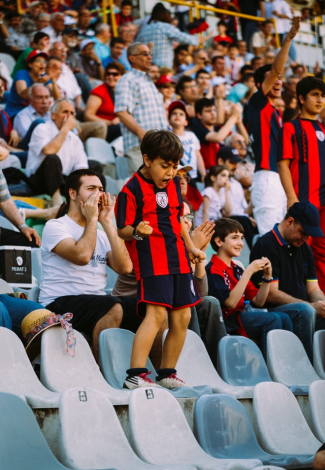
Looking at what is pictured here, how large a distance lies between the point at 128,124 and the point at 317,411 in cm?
417

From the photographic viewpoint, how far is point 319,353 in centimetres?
496

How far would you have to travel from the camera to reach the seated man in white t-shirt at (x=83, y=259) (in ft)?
13.4

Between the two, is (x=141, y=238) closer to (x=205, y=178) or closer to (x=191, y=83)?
(x=205, y=178)

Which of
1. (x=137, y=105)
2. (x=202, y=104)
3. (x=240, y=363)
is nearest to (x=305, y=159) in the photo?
(x=240, y=363)

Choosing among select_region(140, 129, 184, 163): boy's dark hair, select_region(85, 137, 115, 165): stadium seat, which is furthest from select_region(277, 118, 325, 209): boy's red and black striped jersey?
select_region(85, 137, 115, 165): stadium seat

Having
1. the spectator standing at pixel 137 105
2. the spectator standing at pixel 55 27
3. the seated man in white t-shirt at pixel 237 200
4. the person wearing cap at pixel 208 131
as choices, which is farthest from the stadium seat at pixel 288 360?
the spectator standing at pixel 55 27

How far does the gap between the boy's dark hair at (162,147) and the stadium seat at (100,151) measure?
432cm

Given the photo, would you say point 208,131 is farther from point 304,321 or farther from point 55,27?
point 304,321

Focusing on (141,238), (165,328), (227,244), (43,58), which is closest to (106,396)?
(141,238)

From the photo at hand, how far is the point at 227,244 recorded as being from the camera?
518cm

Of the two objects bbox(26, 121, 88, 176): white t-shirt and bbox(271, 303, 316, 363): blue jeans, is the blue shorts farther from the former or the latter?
bbox(26, 121, 88, 176): white t-shirt

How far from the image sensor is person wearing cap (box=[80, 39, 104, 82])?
11.1 m

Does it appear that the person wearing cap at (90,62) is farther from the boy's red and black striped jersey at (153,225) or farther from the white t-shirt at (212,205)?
the boy's red and black striped jersey at (153,225)

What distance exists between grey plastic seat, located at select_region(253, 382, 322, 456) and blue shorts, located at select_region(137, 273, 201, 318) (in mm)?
540
